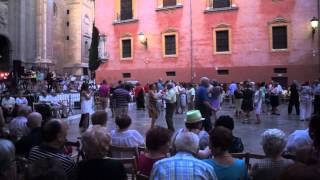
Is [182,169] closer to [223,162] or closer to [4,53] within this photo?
[223,162]

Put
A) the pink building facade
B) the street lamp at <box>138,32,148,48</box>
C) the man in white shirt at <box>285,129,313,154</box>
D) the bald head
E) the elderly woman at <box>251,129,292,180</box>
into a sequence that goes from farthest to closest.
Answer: the street lamp at <box>138,32,148,48</box>, the pink building facade, the bald head, the man in white shirt at <box>285,129,313,154</box>, the elderly woman at <box>251,129,292,180</box>

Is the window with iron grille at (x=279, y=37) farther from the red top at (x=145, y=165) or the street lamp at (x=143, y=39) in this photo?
the red top at (x=145, y=165)

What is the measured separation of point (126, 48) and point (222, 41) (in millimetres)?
8237

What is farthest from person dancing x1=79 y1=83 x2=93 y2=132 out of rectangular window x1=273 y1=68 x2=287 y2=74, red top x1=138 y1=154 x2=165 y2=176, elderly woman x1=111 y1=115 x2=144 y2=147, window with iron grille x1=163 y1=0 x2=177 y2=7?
window with iron grille x1=163 y1=0 x2=177 y2=7

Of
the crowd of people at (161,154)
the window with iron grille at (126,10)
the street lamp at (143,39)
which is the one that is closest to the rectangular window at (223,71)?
the street lamp at (143,39)

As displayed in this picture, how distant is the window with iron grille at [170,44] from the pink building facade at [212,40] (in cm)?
22

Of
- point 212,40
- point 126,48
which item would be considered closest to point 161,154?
point 212,40

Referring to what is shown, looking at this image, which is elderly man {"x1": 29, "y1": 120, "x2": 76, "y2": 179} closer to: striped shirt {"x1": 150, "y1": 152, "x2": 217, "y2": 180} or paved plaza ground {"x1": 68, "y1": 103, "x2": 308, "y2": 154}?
striped shirt {"x1": 150, "y1": 152, "x2": 217, "y2": 180}

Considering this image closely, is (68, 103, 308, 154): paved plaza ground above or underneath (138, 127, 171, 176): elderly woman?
underneath

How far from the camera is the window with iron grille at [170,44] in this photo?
33781mm

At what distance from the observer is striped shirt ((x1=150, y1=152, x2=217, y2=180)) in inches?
155

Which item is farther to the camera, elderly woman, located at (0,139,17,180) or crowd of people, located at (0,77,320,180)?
elderly woman, located at (0,139,17,180)

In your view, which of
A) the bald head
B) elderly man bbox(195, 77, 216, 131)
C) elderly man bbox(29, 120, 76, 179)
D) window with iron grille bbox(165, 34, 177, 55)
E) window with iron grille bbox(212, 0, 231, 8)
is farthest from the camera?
window with iron grille bbox(165, 34, 177, 55)

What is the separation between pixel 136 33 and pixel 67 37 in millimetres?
27354
